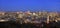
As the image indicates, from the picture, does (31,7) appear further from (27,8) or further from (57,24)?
(57,24)

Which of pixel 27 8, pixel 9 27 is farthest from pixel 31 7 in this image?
pixel 9 27

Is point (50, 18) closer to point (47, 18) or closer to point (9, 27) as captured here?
point (47, 18)

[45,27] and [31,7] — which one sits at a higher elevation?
[31,7]

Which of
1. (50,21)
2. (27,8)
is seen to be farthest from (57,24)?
(27,8)

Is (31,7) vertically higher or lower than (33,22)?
higher

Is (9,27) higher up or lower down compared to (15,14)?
lower down

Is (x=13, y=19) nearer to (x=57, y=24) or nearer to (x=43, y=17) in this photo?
(x=43, y=17)

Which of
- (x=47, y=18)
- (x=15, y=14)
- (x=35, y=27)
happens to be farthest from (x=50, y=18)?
(x=15, y=14)
